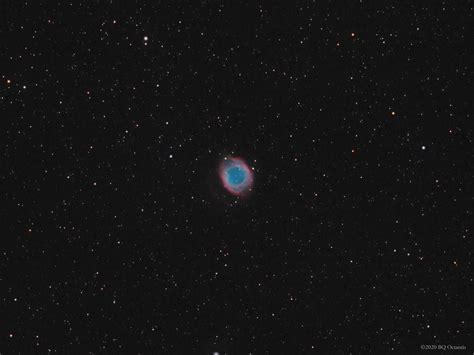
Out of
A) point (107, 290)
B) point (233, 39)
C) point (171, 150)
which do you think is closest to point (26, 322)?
point (107, 290)

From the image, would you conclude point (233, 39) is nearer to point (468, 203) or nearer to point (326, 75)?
point (326, 75)

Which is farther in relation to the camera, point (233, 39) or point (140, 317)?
point (140, 317)
